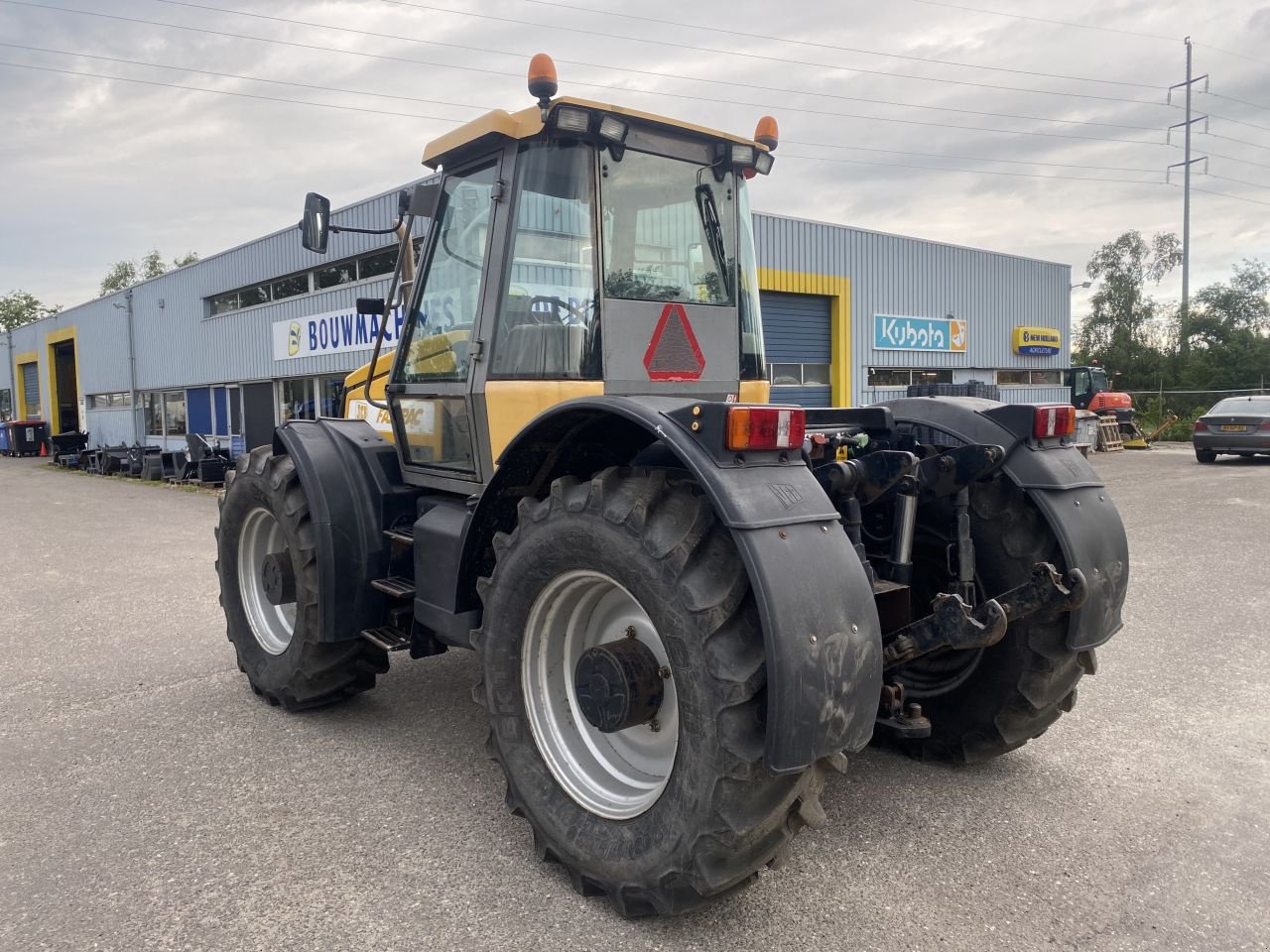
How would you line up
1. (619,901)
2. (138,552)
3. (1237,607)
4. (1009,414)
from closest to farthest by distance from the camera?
(619,901) < (1009,414) < (1237,607) < (138,552)

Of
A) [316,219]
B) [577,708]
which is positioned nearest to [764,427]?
[577,708]

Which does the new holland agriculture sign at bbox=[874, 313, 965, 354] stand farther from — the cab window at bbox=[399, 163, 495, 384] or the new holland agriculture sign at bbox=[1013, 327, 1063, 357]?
the cab window at bbox=[399, 163, 495, 384]

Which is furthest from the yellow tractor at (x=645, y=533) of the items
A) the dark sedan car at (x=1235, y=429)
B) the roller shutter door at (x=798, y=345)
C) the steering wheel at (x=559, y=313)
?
the dark sedan car at (x=1235, y=429)

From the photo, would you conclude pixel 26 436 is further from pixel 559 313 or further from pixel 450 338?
pixel 559 313

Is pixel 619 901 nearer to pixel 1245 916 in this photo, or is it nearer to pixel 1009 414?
pixel 1245 916

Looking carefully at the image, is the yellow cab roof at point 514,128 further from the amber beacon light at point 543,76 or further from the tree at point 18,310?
the tree at point 18,310

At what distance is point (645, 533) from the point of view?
2594 millimetres

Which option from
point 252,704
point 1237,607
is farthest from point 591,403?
point 1237,607

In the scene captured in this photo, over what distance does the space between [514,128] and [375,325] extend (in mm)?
13194

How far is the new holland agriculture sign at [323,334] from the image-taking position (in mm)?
16734

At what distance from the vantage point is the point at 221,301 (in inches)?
907

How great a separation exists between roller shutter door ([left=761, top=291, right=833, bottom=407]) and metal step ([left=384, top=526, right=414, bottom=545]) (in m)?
14.3

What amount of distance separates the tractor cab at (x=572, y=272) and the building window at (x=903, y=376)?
1748 centimetres

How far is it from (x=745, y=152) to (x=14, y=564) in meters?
9.02
